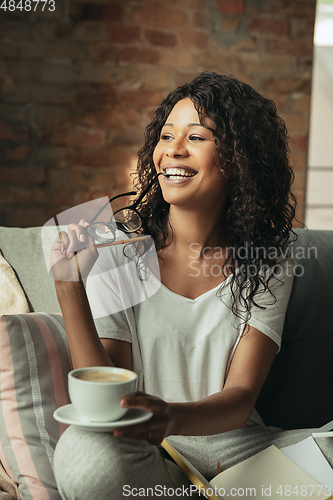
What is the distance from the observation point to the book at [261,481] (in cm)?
88

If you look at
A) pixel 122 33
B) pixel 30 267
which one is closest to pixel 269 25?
pixel 122 33

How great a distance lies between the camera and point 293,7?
2.19 m

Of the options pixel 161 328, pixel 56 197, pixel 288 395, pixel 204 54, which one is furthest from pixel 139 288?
pixel 204 54

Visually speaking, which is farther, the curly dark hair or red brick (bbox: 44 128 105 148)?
red brick (bbox: 44 128 105 148)

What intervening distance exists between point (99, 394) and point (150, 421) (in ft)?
0.41

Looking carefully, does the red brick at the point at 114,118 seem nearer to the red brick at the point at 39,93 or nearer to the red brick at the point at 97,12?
the red brick at the point at 39,93

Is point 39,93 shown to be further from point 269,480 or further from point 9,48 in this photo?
point 269,480

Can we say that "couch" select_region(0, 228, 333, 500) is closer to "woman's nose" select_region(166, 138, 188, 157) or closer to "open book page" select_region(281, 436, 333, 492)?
"open book page" select_region(281, 436, 333, 492)

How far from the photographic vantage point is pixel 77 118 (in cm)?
205

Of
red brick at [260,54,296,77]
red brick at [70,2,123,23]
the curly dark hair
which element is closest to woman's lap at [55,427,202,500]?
the curly dark hair

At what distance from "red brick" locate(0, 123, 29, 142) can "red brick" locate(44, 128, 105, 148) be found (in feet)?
0.31

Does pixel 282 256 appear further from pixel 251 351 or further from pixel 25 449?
pixel 25 449

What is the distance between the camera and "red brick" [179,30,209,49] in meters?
2.11

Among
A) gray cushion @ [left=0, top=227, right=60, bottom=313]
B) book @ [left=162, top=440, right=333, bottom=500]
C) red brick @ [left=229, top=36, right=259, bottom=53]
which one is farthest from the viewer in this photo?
red brick @ [left=229, top=36, right=259, bottom=53]
